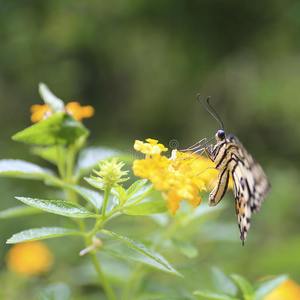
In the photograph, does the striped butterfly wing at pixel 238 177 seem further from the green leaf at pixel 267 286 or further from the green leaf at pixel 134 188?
the green leaf at pixel 134 188

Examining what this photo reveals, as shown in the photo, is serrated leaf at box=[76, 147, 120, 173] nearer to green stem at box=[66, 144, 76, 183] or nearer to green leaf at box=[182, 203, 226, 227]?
green stem at box=[66, 144, 76, 183]

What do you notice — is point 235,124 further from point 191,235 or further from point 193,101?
point 191,235

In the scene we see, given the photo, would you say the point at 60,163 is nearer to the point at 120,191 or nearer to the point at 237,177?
the point at 120,191

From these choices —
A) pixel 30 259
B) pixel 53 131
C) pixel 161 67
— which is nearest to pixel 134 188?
pixel 53 131

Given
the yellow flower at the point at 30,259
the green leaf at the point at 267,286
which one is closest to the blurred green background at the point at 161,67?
the yellow flower at the point at 30,259

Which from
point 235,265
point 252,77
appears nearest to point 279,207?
point 235,265

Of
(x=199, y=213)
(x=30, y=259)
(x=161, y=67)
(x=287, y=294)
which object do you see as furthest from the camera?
(x=161, y=67)

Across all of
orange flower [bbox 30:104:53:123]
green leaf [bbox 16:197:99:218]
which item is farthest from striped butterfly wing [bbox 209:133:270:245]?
orange flower [bbox 30:104:53:123]
